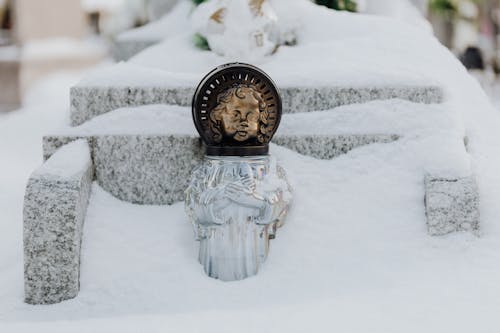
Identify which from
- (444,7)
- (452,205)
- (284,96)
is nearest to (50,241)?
(284,96)

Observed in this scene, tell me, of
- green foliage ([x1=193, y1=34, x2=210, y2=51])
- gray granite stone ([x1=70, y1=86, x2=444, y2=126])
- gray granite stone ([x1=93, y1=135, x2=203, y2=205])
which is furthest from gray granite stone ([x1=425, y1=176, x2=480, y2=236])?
green foliage ([x1=193, y1=34, x2=210, y2=51])

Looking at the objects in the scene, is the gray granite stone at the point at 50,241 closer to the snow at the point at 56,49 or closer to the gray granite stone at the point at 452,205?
the gray granite stone at the point at 452,205

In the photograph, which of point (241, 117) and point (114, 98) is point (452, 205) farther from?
point (114, 98)

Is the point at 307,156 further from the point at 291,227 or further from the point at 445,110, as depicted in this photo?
the point at 445,110

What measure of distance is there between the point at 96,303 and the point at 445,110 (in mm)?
2143

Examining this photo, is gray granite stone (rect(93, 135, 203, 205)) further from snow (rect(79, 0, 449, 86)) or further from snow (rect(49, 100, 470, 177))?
snow (rect(79, 0, 449, 86))

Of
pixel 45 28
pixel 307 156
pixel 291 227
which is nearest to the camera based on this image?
pixel 291 227

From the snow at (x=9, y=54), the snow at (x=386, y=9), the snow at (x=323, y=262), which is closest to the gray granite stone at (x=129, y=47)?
the snow at (x=386, y=9)

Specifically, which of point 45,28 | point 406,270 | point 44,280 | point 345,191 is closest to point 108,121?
point 44,280

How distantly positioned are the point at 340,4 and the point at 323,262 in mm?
2962

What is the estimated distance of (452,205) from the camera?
313 cm

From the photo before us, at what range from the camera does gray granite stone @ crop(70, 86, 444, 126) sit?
3.59 metres

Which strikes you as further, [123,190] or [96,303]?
[123,190]

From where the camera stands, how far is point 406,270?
3.02m
